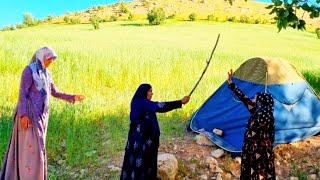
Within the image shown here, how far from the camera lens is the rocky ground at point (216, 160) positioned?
862cm

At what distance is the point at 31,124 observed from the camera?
7.19 m

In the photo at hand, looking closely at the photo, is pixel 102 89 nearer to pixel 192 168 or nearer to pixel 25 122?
pixel 192 168

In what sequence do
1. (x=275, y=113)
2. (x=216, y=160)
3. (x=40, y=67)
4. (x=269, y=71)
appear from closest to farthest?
1. (x=40, y=67)
2. (x=216, y=160)
3. (x=275, y=113)
4. (x=269, y=71)

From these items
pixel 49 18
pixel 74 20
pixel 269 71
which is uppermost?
pixel 269 71

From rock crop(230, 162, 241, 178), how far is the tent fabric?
34 cm

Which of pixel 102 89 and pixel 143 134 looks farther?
pixel 102 89

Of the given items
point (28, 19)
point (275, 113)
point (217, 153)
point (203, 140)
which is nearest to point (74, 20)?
point (28, 19)

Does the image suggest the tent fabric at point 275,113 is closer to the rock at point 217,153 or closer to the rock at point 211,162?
the rock at point 217,153

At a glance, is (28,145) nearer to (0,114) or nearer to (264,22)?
(0,114)

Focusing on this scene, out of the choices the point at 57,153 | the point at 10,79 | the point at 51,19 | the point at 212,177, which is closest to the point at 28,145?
the point at 57,153

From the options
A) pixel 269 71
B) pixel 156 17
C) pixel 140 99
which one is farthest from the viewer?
pixel 156 17

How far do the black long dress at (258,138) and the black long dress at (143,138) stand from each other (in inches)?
35.3

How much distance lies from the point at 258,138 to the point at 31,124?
2.82 meters

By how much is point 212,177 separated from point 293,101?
2.35 meters
